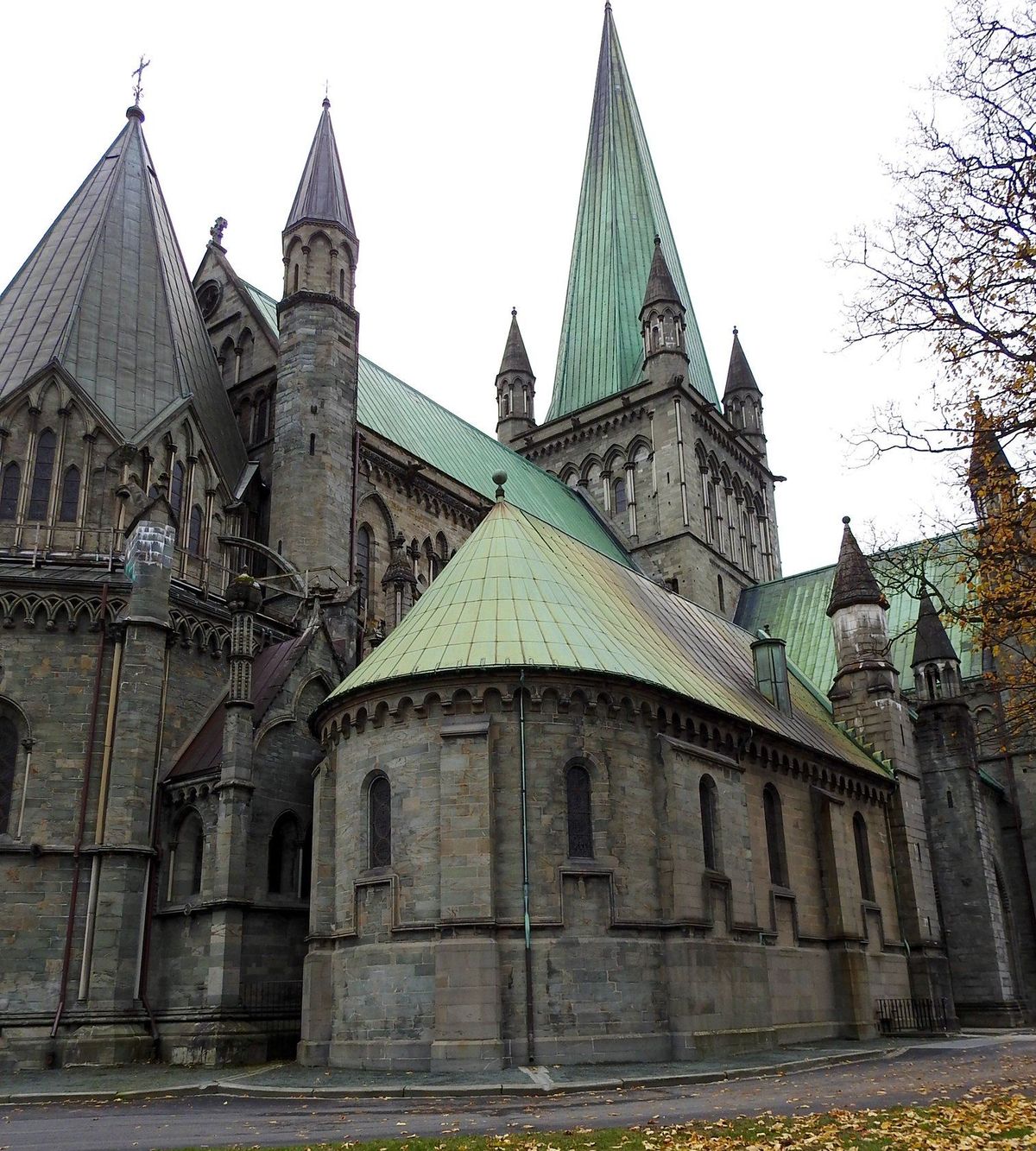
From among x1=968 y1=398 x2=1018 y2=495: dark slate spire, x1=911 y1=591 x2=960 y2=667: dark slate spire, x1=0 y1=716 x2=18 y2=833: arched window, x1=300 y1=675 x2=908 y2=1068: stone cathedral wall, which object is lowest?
x1=300 y1=675 x2=908 y2=1068: stone cathedral wall

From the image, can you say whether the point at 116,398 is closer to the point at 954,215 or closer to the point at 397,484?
the point at 397,484

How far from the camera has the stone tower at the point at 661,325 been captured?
2197 inches

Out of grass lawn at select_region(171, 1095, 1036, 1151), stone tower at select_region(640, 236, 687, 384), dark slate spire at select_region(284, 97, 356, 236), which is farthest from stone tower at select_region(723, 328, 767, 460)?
grass lawn at select_region(171, 1095, 1036, 1151)

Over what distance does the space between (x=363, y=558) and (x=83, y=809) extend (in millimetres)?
14234

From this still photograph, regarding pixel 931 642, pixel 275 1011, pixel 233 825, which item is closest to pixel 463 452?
pixel 931 642

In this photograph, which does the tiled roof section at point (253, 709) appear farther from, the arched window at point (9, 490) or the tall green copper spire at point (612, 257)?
the tall green copper spire at point (612, 257)

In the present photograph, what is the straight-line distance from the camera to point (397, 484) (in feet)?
127

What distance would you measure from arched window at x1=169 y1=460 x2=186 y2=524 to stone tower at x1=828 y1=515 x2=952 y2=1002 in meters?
19.3

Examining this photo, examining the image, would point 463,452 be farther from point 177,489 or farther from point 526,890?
point 526,890

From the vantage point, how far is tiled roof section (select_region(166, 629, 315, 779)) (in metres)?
25.9

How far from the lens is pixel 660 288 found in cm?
5644

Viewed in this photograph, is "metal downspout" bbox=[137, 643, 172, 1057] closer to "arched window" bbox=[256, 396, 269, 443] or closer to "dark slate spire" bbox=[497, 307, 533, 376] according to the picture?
"arched window" bbox=[256, 396, 269, 443]

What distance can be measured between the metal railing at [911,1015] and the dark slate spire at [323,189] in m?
27.6

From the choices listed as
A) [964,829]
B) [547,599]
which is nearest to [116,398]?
[547,599]
